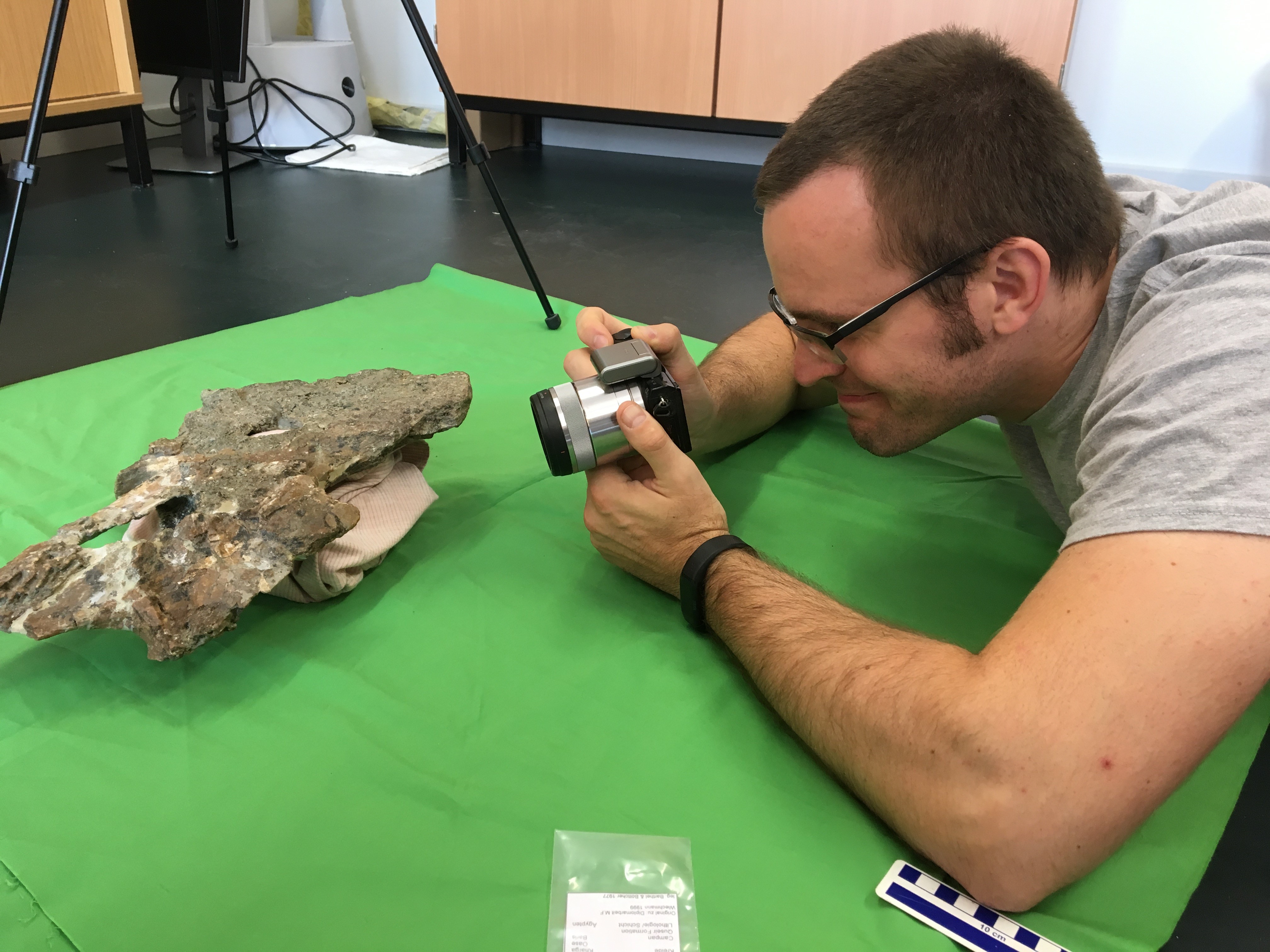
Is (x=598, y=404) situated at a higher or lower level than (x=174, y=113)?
higher

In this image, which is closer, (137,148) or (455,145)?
(137,148)

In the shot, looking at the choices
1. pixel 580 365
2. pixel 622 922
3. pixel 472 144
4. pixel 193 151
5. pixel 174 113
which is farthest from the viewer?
pixel 174 113

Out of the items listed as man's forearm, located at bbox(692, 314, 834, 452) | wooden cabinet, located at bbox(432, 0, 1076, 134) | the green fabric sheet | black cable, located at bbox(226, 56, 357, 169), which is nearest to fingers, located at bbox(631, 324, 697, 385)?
man's forearm, located at bbox(692, 314, 834, 452)

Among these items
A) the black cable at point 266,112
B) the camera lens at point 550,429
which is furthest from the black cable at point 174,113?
the camera lens at point 550,429

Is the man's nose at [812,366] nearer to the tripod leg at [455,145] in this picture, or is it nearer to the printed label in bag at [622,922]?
the printed label in bag at [622,922]

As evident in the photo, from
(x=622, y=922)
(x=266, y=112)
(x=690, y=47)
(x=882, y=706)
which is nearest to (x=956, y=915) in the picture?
(x=882, y=706)

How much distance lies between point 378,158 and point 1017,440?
3342 mm

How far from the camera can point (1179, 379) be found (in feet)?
2.61

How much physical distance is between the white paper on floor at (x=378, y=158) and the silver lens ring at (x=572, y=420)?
2.97 m

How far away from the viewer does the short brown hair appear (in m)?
0.90

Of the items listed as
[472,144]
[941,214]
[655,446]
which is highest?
[941,214]

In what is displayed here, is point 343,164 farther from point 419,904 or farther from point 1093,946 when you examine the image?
point 1093,946

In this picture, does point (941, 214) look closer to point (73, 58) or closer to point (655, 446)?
point (655, 446)

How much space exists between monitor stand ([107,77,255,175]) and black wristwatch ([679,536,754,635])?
3216mm
